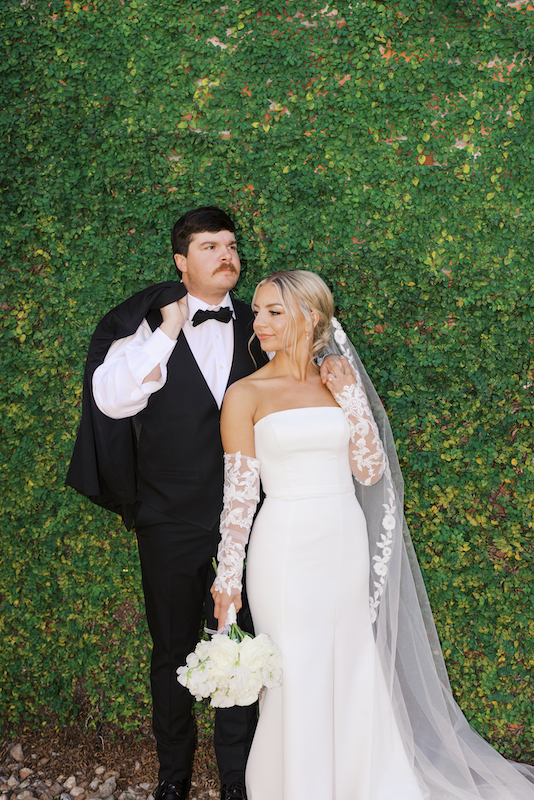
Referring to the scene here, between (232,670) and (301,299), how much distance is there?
146 centimetres

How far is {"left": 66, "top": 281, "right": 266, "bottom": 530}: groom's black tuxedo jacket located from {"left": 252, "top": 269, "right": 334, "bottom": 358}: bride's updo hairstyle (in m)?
0.34

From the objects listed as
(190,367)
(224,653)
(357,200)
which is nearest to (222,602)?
(224,653)

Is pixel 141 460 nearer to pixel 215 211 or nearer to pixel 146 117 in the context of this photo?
pixel 215 211

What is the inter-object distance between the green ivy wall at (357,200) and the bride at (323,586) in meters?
0.59

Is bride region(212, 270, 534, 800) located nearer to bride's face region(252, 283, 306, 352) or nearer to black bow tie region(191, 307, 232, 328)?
bride's face region(252, 283, 306, 352)

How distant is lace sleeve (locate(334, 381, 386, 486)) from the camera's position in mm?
2535

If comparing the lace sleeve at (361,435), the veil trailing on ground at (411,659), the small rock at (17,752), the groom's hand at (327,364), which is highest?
the groom's hand at (327,364)

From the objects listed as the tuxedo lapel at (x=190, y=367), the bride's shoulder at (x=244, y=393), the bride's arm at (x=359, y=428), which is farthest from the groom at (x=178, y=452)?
the bride's arm at (x=359, y=428)

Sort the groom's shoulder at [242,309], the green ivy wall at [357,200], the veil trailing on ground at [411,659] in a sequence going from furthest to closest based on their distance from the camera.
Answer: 1. the green ivy wall at [357,200]
2. the groom's shoulder at [242,309]
3. the veil trailing on ground at [411,659]

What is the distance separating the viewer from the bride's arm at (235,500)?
2.38 m

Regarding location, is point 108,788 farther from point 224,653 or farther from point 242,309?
point 242,309

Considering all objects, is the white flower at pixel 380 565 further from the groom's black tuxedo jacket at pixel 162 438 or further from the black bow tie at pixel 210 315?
the black bow tie at pixel 210 315

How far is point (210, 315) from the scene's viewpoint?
2734mm

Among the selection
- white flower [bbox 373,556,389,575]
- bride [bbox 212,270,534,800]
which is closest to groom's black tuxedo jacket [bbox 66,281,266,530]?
bride [bbox 212,270,534,800]
